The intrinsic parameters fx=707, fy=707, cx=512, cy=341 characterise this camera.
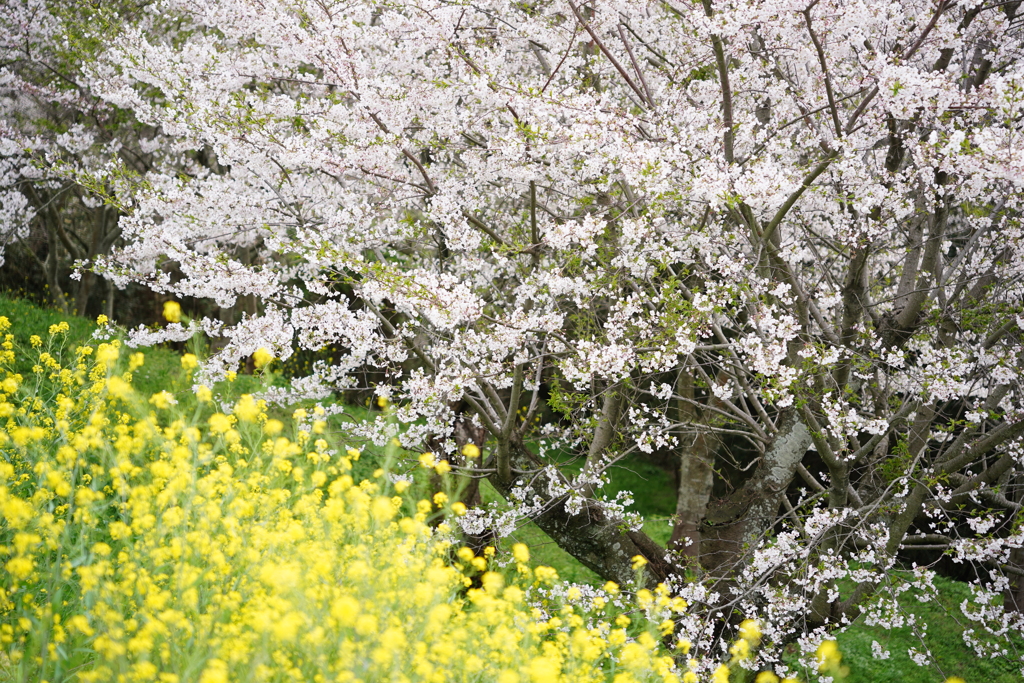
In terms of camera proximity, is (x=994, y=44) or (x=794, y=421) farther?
(x=794, y=421)

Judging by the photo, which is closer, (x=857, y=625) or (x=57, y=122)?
(x=857, y=625)

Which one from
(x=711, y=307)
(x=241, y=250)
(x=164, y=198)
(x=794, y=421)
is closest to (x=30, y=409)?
(x=164, y=198)

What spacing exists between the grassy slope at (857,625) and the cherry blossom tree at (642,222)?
45.3 inches

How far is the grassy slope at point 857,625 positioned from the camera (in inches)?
283

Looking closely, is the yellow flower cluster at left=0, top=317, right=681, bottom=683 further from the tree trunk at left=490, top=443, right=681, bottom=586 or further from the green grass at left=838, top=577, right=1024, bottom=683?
the green grass at left=838, top=577, right=1024, bottom=683

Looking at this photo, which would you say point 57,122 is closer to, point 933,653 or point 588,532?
point 588,532

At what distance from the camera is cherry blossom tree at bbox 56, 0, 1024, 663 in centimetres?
435

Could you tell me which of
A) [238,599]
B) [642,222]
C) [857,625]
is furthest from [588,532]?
[857,625]

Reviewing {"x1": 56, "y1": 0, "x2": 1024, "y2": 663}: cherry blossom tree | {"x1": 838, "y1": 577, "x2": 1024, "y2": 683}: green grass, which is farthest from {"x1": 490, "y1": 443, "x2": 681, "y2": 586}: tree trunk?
{"x1": 838, "y1": 577, "x2": 1024, "y2": 683}: green grass

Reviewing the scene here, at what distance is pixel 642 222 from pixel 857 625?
21.5 feet

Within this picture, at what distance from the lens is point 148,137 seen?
11.3m

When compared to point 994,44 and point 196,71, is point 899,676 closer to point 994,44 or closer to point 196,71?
point 994,44

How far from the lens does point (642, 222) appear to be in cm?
423

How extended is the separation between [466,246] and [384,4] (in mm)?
1829
